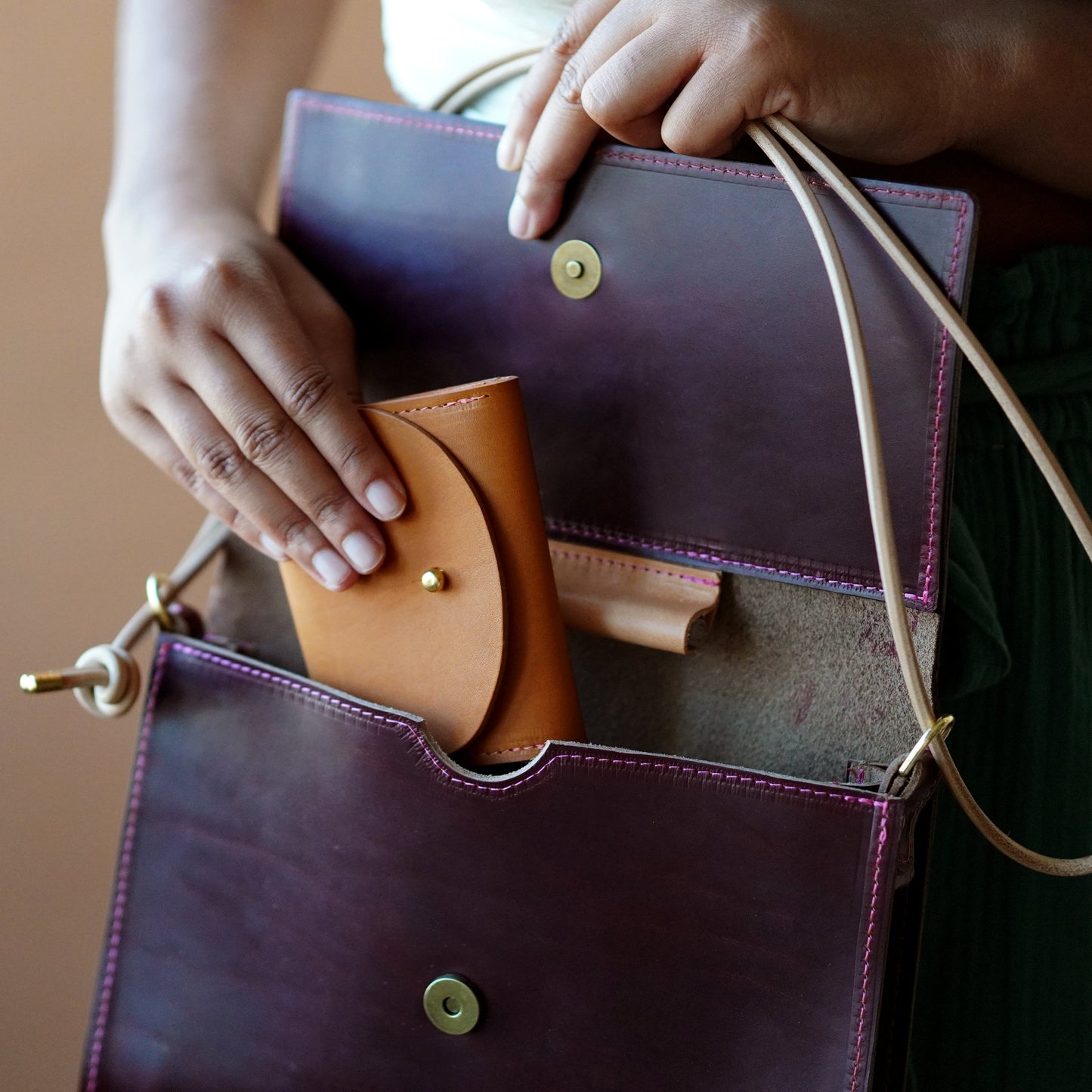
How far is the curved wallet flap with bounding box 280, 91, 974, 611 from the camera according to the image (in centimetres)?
54

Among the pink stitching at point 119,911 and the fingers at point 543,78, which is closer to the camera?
the fingers at point 543,78

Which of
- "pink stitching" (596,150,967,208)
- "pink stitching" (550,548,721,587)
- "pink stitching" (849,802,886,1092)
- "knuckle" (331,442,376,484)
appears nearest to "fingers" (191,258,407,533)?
"knuckle" (331,442,376,484)

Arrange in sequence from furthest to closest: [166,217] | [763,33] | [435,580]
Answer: [166,217] < [435,580] < [763,33]

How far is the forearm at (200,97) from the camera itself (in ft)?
2.43

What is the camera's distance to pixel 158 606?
2.35 ft

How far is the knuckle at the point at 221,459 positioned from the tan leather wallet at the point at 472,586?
90mm

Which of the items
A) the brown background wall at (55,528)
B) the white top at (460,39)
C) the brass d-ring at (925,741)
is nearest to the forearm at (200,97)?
the white top at (460,39)

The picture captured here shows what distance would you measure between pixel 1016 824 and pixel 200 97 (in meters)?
0.75

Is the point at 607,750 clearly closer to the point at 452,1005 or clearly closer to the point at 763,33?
the point at 452,1005

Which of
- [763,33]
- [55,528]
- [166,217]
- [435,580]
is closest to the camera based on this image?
[763,33]

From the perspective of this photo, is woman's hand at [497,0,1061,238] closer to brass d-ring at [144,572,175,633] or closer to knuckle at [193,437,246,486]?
knuckle at [193,437,246,486]

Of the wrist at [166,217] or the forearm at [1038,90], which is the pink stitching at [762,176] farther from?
the wrist at [166,217]

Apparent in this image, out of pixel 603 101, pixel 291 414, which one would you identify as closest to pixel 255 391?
pixel 291 414

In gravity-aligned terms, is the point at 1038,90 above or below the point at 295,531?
above
